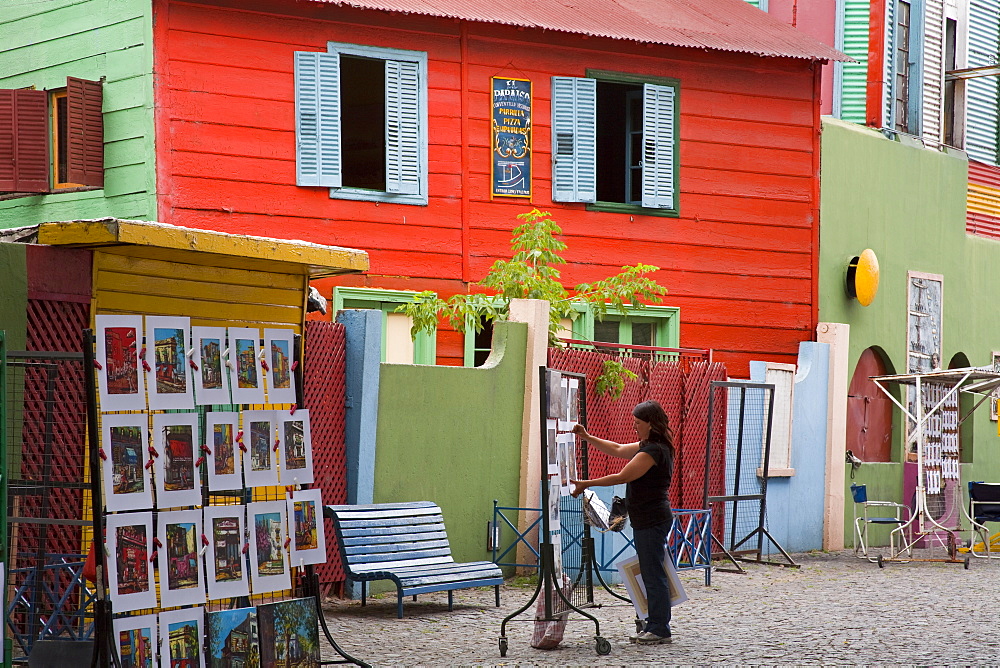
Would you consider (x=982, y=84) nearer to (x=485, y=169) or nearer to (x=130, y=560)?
(x=485, y=169)

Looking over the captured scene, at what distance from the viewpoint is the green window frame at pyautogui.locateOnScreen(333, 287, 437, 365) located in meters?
14.4

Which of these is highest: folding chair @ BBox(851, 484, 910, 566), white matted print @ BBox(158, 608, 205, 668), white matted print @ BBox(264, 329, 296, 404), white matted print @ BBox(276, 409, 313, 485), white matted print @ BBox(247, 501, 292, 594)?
white matted print @ BBox(264, 329, 296, 404)

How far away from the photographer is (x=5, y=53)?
15.2 meters

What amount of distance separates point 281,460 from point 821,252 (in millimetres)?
11473

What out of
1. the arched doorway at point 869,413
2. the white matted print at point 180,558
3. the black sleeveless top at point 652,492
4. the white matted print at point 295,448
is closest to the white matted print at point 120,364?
the white matted print at point 180,558

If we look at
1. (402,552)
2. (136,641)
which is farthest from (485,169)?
(136,641)

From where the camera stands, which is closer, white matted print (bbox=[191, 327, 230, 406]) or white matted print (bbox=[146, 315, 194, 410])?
white matted print (bbox=[146, 315, 194, 410])

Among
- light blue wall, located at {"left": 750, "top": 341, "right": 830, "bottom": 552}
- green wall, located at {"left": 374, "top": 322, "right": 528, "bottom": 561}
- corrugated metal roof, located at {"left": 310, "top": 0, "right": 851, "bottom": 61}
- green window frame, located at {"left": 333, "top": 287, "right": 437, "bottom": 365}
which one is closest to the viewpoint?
green wall, located at {"left": 374, "top": 322, "right": 528, "bottom": 561}

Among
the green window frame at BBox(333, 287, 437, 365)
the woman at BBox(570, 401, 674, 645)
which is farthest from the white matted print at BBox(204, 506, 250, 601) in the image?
the green window frame at BBox(333, 287, 437, 365)

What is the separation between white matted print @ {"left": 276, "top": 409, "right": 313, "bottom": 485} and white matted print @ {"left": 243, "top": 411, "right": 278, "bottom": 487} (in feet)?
0.24

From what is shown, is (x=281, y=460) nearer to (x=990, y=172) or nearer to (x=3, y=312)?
(x=3, y=312)

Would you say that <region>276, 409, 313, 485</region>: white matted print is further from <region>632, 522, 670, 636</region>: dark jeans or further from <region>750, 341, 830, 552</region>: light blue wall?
<region>750, 341, 830, 552</region>: light blue wall

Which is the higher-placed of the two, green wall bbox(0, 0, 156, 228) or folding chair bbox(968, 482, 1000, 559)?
green wall bbox(0, 0, 156, 228)

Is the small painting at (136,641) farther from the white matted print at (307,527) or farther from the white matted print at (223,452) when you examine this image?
the white matted print at (307,527)
